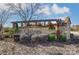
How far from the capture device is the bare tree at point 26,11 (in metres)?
4.18

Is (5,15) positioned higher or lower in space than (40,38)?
higher

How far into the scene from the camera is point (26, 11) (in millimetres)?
4207

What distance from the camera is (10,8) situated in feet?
13.8

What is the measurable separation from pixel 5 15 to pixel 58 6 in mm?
582

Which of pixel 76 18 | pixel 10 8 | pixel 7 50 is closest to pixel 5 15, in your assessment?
pixel 10 8

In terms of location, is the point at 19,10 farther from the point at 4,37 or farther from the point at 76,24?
the point at 76,24

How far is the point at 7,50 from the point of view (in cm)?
418

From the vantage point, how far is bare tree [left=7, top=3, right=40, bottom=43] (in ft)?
13.7

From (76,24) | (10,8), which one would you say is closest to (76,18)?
(76,24)

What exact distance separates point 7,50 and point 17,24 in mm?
302
